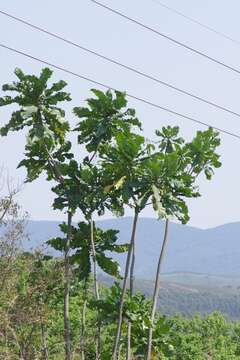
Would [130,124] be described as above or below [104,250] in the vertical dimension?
above

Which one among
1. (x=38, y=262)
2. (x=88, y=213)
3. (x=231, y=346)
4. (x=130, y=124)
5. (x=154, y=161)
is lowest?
(x=231, y=346)

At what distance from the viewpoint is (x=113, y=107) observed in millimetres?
22281

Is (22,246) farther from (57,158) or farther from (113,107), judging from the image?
(113,107)

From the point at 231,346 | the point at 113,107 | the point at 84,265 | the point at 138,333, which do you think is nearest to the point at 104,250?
the point at 84,265

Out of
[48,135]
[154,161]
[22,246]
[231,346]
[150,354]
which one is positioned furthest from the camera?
[231,346]

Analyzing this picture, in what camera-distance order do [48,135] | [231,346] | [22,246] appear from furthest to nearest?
[231,346] → [22,246] → [48,135]

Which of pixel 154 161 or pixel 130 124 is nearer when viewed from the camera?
pixel 154 161

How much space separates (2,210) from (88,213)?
5860 millimetres

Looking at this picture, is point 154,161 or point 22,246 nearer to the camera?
point 154,161

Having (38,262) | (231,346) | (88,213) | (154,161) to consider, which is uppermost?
(154,161)

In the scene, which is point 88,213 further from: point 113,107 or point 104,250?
point 113,107

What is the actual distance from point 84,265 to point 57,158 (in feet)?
12.4

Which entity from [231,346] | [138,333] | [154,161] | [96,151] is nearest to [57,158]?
[96,151]

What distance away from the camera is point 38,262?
26.9 metres
